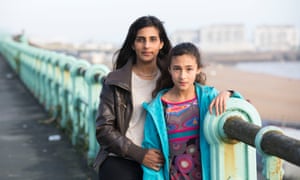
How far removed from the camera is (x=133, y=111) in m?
3.10

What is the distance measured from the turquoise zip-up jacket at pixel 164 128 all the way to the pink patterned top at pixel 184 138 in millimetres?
27

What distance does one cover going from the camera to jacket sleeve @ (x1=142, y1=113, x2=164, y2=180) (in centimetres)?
291

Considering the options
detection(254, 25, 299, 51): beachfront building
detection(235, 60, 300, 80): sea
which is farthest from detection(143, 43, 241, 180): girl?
detection(254, 25, 299, 51): beachfront building

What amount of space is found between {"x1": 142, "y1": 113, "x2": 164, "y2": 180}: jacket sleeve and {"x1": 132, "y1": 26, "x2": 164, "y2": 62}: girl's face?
360 millimetres

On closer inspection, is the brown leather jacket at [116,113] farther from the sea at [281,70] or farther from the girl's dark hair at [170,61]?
the sea at [281,70]

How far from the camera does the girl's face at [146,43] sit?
314 cm

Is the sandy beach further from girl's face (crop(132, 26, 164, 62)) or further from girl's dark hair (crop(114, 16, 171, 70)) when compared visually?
girl's face (crop(132, 26, 164, 62))

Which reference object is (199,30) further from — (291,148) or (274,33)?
(291,148)

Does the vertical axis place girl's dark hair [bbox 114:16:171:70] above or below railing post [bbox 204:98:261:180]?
above

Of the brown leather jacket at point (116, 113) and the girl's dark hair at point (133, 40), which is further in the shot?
the girl's dark hair at point (133, 40)

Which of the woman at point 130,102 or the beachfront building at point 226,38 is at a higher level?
the woman at point 130,102

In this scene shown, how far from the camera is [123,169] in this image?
3.13 meters

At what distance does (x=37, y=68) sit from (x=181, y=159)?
394 inches

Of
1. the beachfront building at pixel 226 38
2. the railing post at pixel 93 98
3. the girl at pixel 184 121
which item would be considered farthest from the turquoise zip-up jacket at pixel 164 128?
the beachfront building at pixel 226 38
